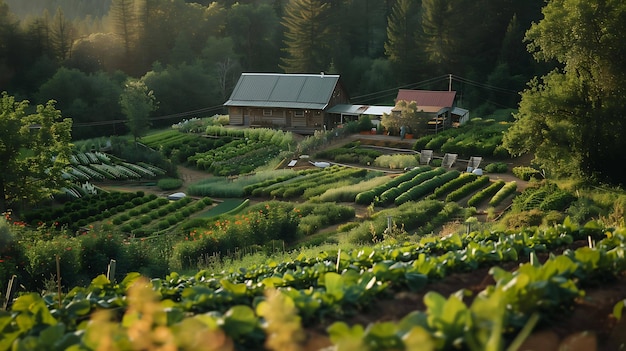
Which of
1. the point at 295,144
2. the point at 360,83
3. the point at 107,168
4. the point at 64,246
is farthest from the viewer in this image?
the point at 360,83

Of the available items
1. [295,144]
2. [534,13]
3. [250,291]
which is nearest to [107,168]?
[295,144]

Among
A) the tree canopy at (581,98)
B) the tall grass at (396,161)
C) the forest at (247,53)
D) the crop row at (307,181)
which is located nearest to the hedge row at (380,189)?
the tall grass at (396,161)

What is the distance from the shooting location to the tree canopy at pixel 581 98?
67.8ft

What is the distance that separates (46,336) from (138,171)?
96.0ft

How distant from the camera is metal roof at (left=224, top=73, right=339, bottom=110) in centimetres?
4219

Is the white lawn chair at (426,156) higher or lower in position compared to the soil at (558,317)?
lower

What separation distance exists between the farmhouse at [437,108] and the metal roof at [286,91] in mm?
4898

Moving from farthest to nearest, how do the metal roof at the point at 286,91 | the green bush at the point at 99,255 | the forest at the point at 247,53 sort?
the forest at the point at 247,53
the metal roof at the point at 286,91
the green bush at the point at 99,255

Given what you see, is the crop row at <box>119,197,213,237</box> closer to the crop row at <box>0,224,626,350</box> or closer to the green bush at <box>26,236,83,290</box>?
the green bush at <box>26,236,83,290</box>

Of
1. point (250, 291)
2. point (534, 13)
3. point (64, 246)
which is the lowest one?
point (64, 246)

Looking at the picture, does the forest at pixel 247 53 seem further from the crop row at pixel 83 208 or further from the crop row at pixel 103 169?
the crop row at pixel 83 208

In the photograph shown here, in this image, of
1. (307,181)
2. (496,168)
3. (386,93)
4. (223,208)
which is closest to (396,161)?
(496,168)

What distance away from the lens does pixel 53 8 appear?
90.9 m

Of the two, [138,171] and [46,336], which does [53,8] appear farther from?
[46,336]
